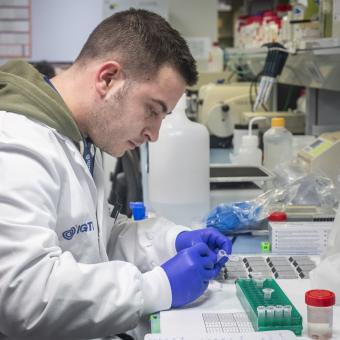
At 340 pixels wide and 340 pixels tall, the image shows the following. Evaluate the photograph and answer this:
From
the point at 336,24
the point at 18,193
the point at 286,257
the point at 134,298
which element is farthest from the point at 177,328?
the point at 336,24

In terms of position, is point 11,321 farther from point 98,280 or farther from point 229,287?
point 229,287

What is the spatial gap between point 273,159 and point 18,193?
5.13ft

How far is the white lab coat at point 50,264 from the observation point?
101 cm

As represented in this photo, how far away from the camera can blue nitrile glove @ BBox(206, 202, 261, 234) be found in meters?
1.70

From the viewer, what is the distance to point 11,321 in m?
1.02

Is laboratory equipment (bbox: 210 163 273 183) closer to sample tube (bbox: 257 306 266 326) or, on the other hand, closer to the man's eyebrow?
the man's eyebrow

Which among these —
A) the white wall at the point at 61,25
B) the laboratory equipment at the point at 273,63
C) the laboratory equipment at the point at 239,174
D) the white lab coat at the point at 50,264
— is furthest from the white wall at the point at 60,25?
the white lab coat at the point at 50,264

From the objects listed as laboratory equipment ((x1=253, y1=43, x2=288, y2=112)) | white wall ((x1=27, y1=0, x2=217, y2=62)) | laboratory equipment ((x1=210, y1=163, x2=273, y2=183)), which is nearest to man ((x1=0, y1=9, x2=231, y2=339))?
laboratory equipment ((x1=210, y1=163, x2=273, y2=183))

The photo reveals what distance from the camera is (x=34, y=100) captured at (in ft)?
3.99

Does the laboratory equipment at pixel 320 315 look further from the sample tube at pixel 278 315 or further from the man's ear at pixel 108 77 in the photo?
the man's ear at pixel 108 77

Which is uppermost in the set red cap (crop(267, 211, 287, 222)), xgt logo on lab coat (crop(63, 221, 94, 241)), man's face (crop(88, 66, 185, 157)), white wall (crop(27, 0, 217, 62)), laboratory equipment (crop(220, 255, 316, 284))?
white wall (crop(27, 0, 217, 62))

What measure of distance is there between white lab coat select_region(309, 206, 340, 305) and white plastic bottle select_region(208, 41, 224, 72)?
3.25 m

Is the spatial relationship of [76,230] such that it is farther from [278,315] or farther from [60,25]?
[60,25]

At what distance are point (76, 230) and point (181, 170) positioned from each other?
2.49ft
